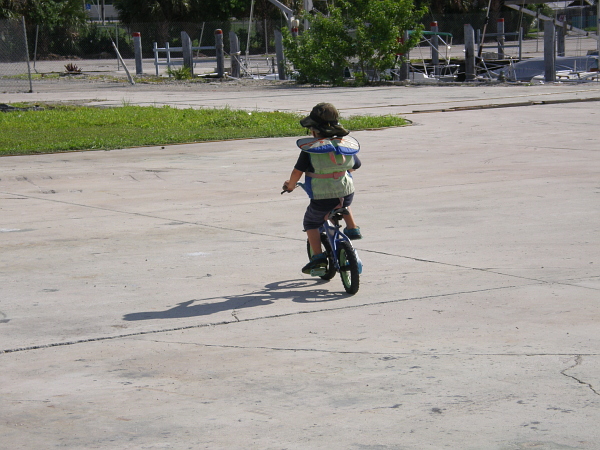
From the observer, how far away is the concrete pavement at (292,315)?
13.5 feet

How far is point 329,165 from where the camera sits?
21.3 feet

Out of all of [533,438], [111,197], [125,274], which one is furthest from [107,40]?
[533,438]

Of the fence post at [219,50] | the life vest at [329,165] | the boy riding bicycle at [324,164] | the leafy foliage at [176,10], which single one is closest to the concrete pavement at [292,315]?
the boy riding bicycle at [324,164]

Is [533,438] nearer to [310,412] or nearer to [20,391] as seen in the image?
[310,412]

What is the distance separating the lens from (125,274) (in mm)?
7105

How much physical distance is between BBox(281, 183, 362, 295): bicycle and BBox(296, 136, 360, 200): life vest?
0.43ft

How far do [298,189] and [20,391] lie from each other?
6905 millimetres

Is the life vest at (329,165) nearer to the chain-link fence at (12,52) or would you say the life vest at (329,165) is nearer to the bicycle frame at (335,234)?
the bicycle frame at (335,234)

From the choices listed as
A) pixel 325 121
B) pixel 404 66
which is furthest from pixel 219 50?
pixel 325 121

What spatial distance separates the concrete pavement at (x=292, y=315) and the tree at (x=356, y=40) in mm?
18815

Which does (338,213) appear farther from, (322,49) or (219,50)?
(219,50)

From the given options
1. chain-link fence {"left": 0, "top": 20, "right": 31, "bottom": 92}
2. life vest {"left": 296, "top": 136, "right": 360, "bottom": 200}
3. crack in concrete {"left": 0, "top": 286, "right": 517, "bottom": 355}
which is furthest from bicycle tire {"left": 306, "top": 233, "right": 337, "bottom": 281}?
chain-link fence {"left": 0, "top": 20, "right": 31, "bottom": 92}

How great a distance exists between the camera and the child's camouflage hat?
6.43 m

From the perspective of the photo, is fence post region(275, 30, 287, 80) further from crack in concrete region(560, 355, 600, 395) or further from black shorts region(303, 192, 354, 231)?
crack in concrete region(560, 355, 600, 395)
